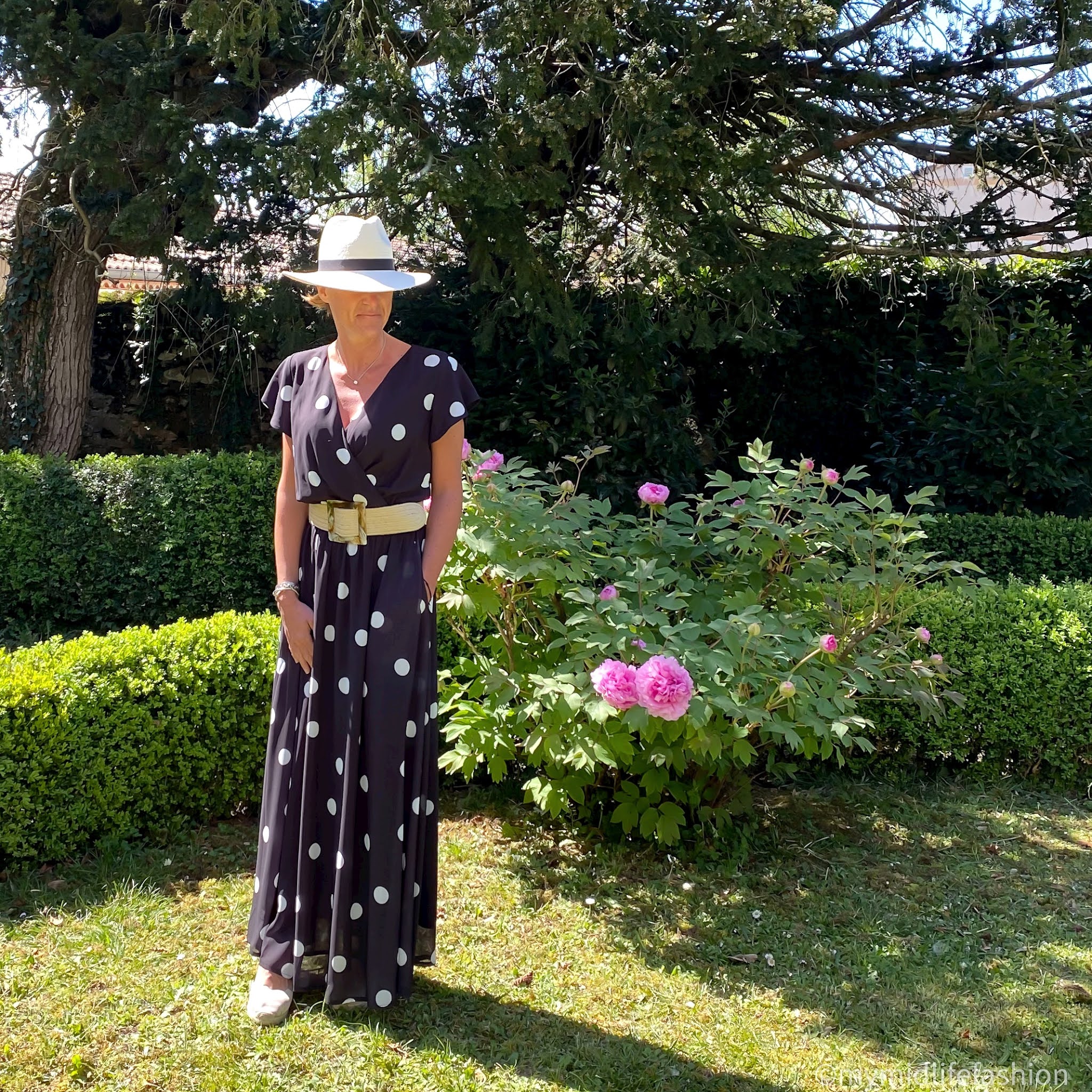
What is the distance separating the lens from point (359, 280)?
8.16 feet

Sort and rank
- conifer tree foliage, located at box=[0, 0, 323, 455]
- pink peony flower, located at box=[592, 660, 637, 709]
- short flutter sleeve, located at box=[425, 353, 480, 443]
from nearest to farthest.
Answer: short flutter sleeve, located at box=[425, 353, 480, 443]
pink peony flower, located at box=[592, 660, 637, 709]
conifer tree foliage, located at box=[0, 0, 323, 455]

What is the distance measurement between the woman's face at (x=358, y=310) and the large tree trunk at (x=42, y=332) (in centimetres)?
544

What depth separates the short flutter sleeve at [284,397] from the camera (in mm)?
2695

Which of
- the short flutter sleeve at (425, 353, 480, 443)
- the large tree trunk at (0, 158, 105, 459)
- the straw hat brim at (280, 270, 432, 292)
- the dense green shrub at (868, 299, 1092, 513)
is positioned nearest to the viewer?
the straw hat brim at (280, 270, 432, 292)

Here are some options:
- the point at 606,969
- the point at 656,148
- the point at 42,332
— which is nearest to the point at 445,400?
the point at 606,969

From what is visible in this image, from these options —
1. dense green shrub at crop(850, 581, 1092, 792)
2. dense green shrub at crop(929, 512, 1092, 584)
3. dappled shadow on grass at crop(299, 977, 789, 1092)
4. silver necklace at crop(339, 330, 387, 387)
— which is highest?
silver necklace at crop(339, 330, 387, 387)

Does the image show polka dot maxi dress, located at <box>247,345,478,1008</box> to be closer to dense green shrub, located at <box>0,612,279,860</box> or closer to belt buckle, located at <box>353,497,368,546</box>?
belt buckle, located at <box>353,497,368,546</box>

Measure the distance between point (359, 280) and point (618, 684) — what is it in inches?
53.3

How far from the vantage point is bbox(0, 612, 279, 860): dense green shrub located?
343cm

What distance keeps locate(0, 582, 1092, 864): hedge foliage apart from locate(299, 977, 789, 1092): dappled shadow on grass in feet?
4.33

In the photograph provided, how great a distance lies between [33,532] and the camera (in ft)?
20.2

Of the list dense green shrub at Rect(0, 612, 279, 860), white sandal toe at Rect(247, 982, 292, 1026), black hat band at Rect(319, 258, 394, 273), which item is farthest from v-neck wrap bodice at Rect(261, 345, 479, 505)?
dense green shrub at Rect(0, 612, 279, 860)

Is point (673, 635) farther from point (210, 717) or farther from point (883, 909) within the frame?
point (210, 717)

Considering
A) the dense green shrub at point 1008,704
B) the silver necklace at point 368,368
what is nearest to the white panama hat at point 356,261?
the silver necklace at point 368,368
